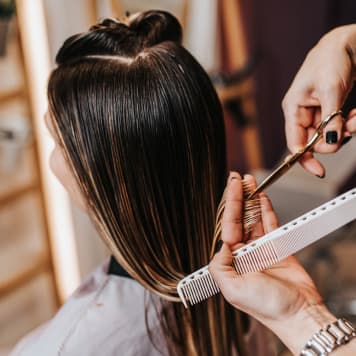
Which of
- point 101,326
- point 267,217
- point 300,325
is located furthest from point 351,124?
point 101,326

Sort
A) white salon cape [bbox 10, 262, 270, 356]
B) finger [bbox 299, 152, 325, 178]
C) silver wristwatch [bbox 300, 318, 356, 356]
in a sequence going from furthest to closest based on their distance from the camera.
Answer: white salon cape [bbox 10, 262, 270, 356], finger [bbox 299, 152, 325, 178], silver wristwatch [bbox 300, 318, 356, 356]

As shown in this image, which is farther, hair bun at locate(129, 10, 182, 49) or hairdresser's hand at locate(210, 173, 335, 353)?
hair bun at locate(129, 10, 182, 49)

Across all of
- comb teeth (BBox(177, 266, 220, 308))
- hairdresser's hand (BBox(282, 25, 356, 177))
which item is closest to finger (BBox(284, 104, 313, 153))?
hairdresser's hand (BBox(282, 25, 356, 177))

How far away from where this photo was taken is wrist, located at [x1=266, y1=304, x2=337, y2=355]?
0.70 meters

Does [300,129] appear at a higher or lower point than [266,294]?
higher

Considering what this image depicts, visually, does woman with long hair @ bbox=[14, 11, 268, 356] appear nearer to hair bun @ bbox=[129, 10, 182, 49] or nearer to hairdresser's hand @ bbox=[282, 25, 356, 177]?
hair bun @ bbox=[129, 10, 182, 49]

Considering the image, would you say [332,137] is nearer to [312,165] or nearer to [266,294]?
[312,165]

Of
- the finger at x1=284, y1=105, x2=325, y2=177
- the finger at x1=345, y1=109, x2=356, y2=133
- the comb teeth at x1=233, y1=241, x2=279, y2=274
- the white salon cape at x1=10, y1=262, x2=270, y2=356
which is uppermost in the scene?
the finger at x1=345, y1=109, x2=356, y2=133

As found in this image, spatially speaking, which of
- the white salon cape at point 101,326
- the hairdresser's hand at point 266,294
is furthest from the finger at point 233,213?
the white salon cape at point 101,326

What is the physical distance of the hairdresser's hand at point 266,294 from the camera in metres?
0.71

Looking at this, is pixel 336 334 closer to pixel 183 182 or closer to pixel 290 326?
pixel 290 326

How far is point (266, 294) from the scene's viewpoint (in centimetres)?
72

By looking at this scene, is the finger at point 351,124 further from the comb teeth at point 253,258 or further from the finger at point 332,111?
the comb teeth at point 253,258

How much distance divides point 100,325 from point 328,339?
386 mm
